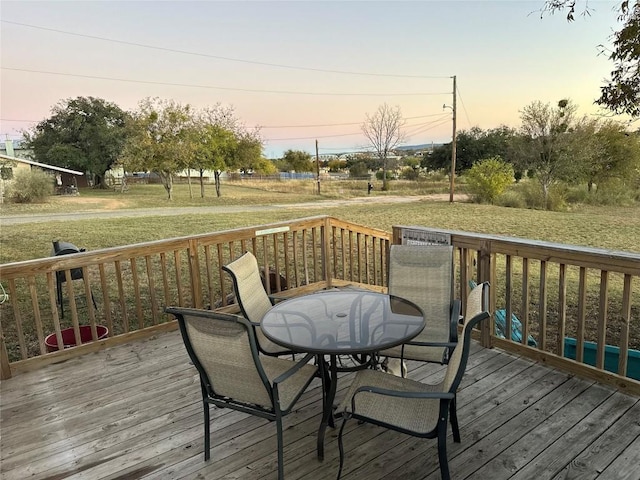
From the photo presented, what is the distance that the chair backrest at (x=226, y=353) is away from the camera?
5.26 ft

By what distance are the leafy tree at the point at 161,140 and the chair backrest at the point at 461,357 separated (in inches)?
641

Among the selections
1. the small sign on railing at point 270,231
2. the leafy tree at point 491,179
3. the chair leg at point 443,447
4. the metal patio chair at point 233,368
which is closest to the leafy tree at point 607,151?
the leafy tree at point 491,179

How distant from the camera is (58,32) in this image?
7.48 metres

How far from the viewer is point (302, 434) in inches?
81.7

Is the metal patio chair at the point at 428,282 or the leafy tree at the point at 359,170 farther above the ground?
the leafy tree at the point at 359,170

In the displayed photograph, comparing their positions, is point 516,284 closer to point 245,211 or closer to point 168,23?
point 168,23

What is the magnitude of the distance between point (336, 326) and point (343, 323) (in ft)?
0.19

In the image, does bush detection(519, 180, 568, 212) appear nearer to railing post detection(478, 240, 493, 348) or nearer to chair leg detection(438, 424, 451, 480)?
railing post detection(478, 240, 493, 348)

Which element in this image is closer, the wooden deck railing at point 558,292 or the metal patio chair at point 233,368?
the metal patio chair at point 233,368

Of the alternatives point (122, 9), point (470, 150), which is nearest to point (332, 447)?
point (122, 9)

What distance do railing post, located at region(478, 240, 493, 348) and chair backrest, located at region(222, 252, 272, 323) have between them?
5.37 ft

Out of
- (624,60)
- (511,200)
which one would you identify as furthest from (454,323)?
(511,200)

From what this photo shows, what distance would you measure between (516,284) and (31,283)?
6.13 metres

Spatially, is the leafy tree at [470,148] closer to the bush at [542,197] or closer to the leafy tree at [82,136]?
the bush at [542,197]
